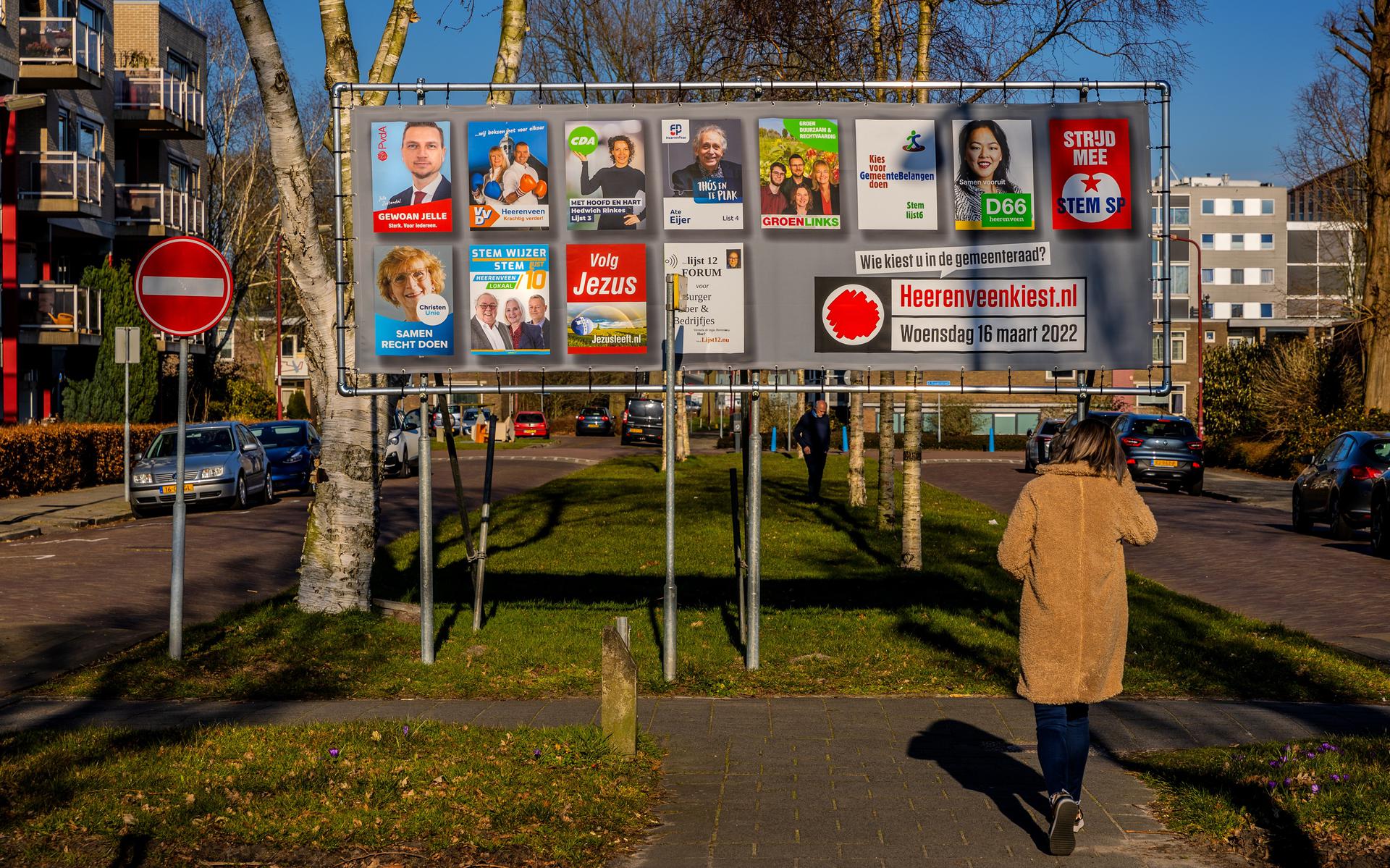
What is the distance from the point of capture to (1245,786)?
6.34 metres

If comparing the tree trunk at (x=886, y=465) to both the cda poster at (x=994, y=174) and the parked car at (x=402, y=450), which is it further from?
the parked car at (x=402, y=450)

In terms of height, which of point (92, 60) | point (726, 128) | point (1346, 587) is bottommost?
point (1346, 587)

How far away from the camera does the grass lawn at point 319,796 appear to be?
5.54m

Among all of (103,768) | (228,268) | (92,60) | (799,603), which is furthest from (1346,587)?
(92,60)

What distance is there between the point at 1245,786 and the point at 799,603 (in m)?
6.18

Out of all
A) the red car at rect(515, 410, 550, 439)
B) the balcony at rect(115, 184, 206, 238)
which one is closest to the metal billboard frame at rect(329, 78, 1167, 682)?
the balcony at rect(115, 184, 206, 238)

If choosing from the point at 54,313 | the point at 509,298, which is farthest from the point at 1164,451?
the point at 54,313

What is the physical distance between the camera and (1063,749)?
5.85 metres

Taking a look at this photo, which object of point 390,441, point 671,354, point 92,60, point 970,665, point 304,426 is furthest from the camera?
point 92,60

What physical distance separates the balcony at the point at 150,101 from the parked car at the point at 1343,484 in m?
34.3

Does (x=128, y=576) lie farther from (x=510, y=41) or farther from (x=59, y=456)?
(x=59, y=456)

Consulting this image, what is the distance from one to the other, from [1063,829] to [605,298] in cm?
475

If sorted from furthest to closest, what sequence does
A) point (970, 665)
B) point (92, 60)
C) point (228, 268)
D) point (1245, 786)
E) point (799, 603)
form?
1. point (92, 60)
2. point (799, 603)
3. point (228, 268)
4. point (970, 665)
5. point (1245, 786)

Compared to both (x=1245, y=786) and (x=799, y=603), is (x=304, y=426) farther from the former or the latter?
(x=1245, y=786)
